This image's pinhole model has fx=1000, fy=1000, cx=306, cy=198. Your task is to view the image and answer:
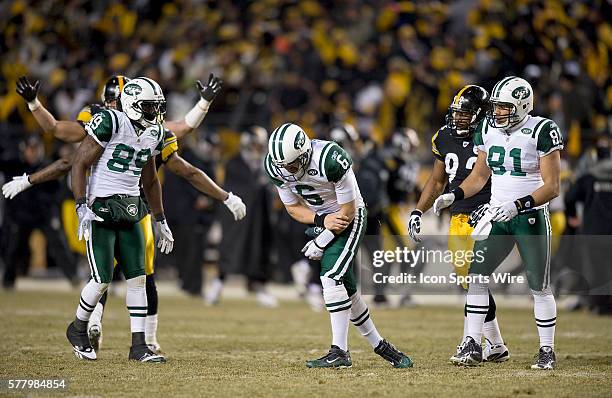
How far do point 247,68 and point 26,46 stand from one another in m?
4.18

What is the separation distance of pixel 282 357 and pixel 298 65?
10211 mm

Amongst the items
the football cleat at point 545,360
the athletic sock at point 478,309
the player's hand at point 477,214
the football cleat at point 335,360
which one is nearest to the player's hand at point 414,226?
the player's hand at point 477,214

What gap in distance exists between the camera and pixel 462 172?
303 inches

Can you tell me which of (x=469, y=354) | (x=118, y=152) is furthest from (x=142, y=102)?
(x=469, y=354)

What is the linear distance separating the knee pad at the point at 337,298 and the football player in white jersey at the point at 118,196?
1317 millimetres

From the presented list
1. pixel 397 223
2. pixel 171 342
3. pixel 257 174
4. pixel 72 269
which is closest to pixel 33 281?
pixel 72 269

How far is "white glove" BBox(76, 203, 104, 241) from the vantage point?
688 cm

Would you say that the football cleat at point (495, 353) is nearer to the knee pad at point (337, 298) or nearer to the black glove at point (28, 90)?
the knee pad at point (337, 298)

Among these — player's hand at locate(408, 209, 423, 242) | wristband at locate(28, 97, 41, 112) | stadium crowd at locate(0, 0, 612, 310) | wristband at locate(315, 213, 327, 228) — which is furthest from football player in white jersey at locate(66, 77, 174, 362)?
stadium crowd at locate(0, 0, 612, 310)

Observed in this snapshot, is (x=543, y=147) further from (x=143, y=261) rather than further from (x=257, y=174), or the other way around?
(x=257, y=174)

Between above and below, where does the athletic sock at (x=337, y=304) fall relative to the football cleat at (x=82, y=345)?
above

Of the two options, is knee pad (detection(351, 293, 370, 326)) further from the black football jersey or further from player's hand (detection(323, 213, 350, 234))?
the black football jersey

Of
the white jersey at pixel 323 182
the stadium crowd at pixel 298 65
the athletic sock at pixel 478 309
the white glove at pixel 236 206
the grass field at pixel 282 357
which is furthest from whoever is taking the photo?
the stadium crowd at pixel 298 65

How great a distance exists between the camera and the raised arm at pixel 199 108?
7859 mm
